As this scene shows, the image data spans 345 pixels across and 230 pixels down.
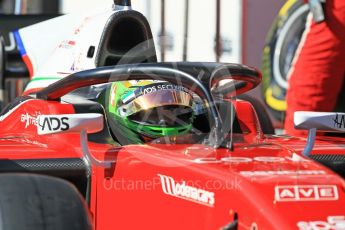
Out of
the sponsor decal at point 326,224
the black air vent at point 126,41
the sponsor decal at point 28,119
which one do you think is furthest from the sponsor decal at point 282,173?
the black air vent at point 126,41

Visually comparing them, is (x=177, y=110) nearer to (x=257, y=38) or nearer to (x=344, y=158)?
(x=344, y=158)

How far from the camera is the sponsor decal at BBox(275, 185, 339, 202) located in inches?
106

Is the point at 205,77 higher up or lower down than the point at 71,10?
higher up

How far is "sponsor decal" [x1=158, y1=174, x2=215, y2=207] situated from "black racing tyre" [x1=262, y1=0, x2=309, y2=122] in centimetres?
370

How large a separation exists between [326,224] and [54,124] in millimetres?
1022

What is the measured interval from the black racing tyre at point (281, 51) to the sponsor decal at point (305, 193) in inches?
150

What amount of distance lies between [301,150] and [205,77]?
47 centimetres

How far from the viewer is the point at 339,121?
132 inches

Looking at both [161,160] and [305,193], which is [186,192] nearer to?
[161,160]

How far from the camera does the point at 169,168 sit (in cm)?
296

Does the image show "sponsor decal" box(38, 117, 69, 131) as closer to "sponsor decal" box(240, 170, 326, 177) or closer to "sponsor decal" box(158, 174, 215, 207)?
"sponsor decal" box(158, 174, 215, 207)

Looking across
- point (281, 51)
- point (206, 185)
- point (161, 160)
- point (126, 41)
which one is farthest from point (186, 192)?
point (281, 51)

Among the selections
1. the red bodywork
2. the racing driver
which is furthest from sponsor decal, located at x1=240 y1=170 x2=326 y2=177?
the racing driver

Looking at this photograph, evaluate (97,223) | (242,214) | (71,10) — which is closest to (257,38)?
(71,10)
